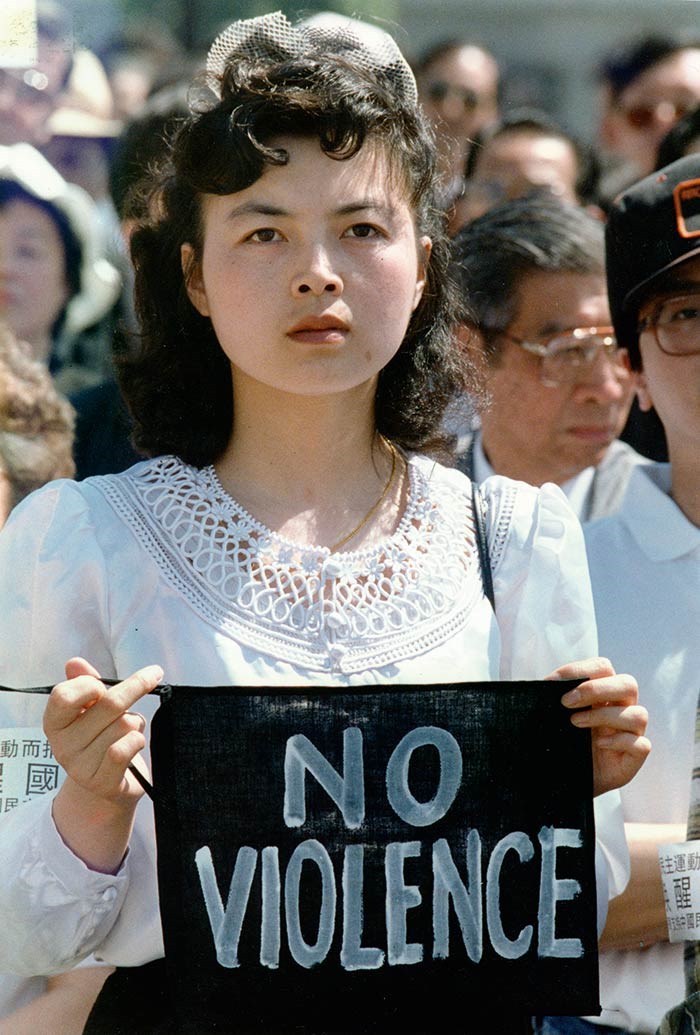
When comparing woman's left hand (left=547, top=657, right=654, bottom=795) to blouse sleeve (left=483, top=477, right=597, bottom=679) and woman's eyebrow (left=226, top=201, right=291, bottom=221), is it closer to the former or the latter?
blouse sleeve (left=483, top=477, right=597, bottom=679)

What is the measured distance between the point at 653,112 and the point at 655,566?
115 inches

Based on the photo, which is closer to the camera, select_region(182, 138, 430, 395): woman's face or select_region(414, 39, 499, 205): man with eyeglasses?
select_region(182, 138, 430, 395): woman's face

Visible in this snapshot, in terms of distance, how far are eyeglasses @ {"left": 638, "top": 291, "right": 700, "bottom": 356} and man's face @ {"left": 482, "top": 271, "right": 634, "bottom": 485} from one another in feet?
0.51

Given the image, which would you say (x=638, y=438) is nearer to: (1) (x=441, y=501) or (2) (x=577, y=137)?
(1) (x=441, y=501)

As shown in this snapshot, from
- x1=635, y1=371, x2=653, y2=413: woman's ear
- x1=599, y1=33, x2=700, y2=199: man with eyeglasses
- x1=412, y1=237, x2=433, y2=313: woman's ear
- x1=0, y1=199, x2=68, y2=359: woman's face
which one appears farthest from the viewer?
x1=599, y1=33, x2=700, y2=199: man with eyeglasses

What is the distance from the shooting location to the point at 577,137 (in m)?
4.50

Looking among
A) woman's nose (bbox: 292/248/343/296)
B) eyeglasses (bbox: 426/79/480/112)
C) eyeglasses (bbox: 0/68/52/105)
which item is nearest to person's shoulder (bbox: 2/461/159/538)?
woman's nose (bbox: 292/248/343/296)

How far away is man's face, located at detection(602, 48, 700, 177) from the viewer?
471 centimetres

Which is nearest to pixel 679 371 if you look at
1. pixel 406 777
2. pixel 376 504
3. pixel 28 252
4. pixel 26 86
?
pixel 376 504

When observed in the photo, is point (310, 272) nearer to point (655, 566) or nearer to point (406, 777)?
point (406, 777)

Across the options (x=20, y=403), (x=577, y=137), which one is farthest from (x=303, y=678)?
(x=577, y=137)

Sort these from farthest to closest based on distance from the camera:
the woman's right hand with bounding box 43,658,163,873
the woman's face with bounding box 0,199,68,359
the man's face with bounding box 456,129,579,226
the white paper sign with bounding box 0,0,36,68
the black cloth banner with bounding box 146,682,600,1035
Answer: the man's face with bounding box 456,129,579,226, the woman's face with bounding box 0,199,68,359, the white paper sign with bounding box 0,0,36,68, the black cloth banner with bounding box 146,682,600,1035, the woman's right hand with bounding box 43,658,163,873

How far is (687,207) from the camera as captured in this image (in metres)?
2.32

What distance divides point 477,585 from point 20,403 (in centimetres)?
121
